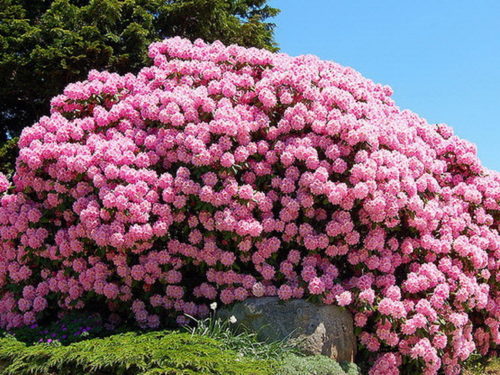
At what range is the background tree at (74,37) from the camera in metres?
13.2

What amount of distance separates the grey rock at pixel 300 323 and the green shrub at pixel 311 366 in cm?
19

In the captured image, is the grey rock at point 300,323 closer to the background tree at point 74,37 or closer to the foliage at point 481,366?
the foliage at point 481,366

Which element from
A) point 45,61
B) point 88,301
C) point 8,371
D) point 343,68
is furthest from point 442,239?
point 45,61

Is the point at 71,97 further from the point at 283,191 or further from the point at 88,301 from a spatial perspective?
the point at 283,191

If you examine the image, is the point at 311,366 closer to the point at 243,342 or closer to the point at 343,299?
the point at 243,342

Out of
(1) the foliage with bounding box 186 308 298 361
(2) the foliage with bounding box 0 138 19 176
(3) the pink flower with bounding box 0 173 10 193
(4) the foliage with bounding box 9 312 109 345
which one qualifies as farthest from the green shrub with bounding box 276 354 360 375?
(2) the foliage with bounding box 0 138 19 176

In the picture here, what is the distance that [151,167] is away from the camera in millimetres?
6668

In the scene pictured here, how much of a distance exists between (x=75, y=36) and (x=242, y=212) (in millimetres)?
9003

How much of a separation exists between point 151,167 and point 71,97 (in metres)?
1.69

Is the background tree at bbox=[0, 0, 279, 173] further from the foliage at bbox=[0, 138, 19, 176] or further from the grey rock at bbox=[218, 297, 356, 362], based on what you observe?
the grey rock at bbox=[218, 297, 356, 362]

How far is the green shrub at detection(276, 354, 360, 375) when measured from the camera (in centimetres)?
519

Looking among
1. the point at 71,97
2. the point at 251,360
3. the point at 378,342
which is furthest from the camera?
the point at 71,97

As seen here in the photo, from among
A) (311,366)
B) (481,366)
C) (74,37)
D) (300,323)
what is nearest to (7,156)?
(74,37)

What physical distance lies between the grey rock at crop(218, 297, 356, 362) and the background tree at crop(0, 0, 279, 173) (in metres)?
8.78
